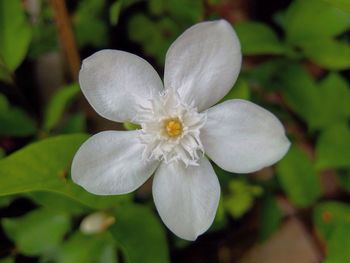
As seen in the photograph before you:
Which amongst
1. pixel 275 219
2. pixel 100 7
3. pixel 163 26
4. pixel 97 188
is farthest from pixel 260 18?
pixel 97 188

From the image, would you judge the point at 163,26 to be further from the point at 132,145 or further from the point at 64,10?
the point at 132,145

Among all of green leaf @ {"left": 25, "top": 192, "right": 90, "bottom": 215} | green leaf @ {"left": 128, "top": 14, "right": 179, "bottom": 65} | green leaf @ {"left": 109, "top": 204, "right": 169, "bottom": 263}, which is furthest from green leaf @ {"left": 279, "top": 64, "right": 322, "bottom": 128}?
green leaf @ {"left": 25, "top": 192, "right": 90, "bottom": 215}

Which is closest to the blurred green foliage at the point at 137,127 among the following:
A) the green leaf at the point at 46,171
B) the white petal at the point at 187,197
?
the green leaf at the point at 46,171

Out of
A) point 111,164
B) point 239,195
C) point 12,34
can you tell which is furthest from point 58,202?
point 239,195

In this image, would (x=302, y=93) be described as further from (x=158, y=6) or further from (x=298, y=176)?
(x=158, y=6)

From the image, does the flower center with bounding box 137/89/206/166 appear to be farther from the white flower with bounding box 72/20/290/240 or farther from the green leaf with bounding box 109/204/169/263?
the green leaf with bounding box 109/204/169/263
